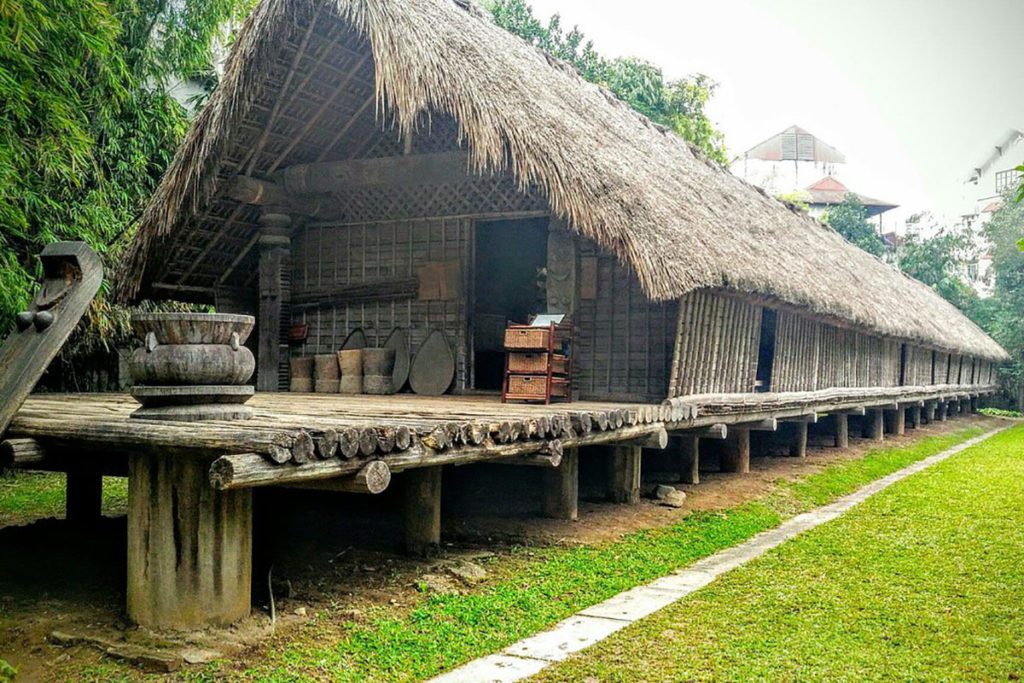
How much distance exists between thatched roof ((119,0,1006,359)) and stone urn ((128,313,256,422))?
3.33 m

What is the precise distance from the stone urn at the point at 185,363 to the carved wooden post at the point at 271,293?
523 cm

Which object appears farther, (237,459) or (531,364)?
(531,364)

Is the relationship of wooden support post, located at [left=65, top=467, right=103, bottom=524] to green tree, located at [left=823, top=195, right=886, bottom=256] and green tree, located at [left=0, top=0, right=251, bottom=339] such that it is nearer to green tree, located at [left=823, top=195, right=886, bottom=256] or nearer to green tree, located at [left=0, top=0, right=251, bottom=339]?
green tree, located at [left=0, top=0, right=251, bottom=339]

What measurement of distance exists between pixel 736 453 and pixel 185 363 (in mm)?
7284

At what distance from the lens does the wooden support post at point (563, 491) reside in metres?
7.23

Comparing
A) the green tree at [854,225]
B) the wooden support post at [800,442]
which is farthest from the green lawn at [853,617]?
the green tree at [854,225]

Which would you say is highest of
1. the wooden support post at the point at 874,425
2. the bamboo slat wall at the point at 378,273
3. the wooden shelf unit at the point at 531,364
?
the bamboo slat wall at the point at 378,273

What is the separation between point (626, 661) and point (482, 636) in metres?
0.77

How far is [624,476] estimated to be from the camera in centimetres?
812

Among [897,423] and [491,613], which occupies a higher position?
[491,613]

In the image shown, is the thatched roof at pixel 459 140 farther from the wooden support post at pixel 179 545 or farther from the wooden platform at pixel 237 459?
the wooden support post at pixel 179 545

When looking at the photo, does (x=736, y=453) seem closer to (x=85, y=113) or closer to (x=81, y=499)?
(x=81, y=499)

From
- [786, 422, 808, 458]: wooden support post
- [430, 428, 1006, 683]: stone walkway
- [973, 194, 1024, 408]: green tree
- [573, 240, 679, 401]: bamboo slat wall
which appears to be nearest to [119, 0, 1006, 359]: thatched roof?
[573, 240, 679, 401]: bamboo slat wall

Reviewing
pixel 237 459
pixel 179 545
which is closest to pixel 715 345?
pixel 179 545
